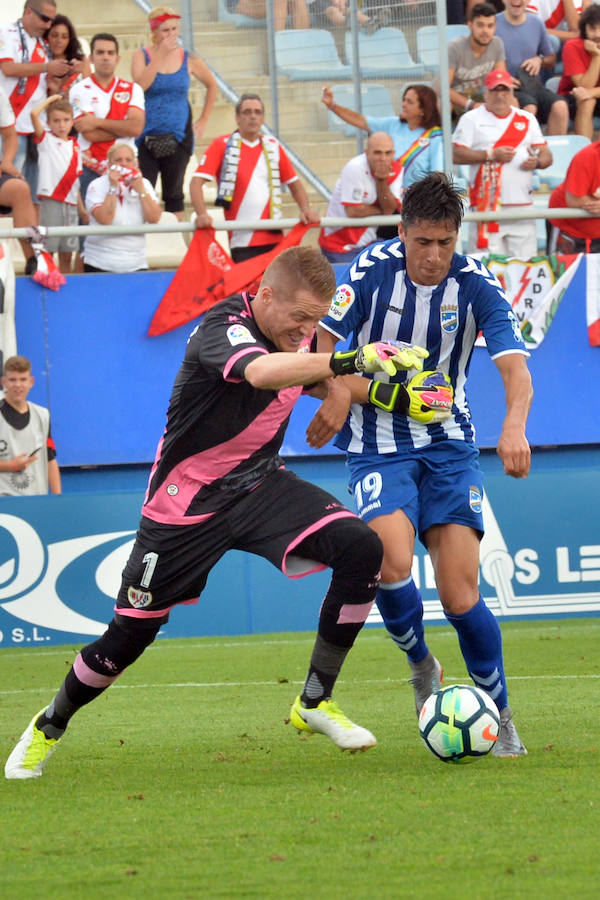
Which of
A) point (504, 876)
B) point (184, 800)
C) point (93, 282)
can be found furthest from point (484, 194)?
point (504, 876)

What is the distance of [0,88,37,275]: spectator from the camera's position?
11758mm

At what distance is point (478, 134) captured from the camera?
40.5 feet

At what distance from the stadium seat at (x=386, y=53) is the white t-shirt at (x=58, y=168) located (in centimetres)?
280

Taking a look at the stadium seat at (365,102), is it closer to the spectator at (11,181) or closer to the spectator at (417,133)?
the spectator at (417,133)

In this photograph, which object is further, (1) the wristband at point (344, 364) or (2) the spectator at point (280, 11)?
(2) the spectator at point (280, 11)

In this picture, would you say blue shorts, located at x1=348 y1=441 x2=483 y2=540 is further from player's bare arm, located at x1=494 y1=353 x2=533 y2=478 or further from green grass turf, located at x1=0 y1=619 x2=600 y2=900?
green grass turf, located at x1=0 y1=619 x2=600 y2=900

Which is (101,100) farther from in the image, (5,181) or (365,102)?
(365,102)

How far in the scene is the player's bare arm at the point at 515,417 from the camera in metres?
4.96

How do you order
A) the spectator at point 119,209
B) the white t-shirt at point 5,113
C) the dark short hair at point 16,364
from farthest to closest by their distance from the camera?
the spectator at point 119,209, the white t-shirt at point 5,113, the dark short hair at point 16,364

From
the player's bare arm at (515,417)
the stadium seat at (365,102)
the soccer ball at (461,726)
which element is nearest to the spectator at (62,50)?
the stadium seat at (365,102)

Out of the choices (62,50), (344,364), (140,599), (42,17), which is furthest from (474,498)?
(42,17)

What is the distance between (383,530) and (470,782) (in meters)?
1.11

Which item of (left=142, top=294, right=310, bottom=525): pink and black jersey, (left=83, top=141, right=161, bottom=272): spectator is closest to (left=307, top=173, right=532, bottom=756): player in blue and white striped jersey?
(left=142, top=294, right=310, bottom=525): pink and black jersey

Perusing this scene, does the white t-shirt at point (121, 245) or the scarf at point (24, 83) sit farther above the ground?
the scarf at point (24, 83)
